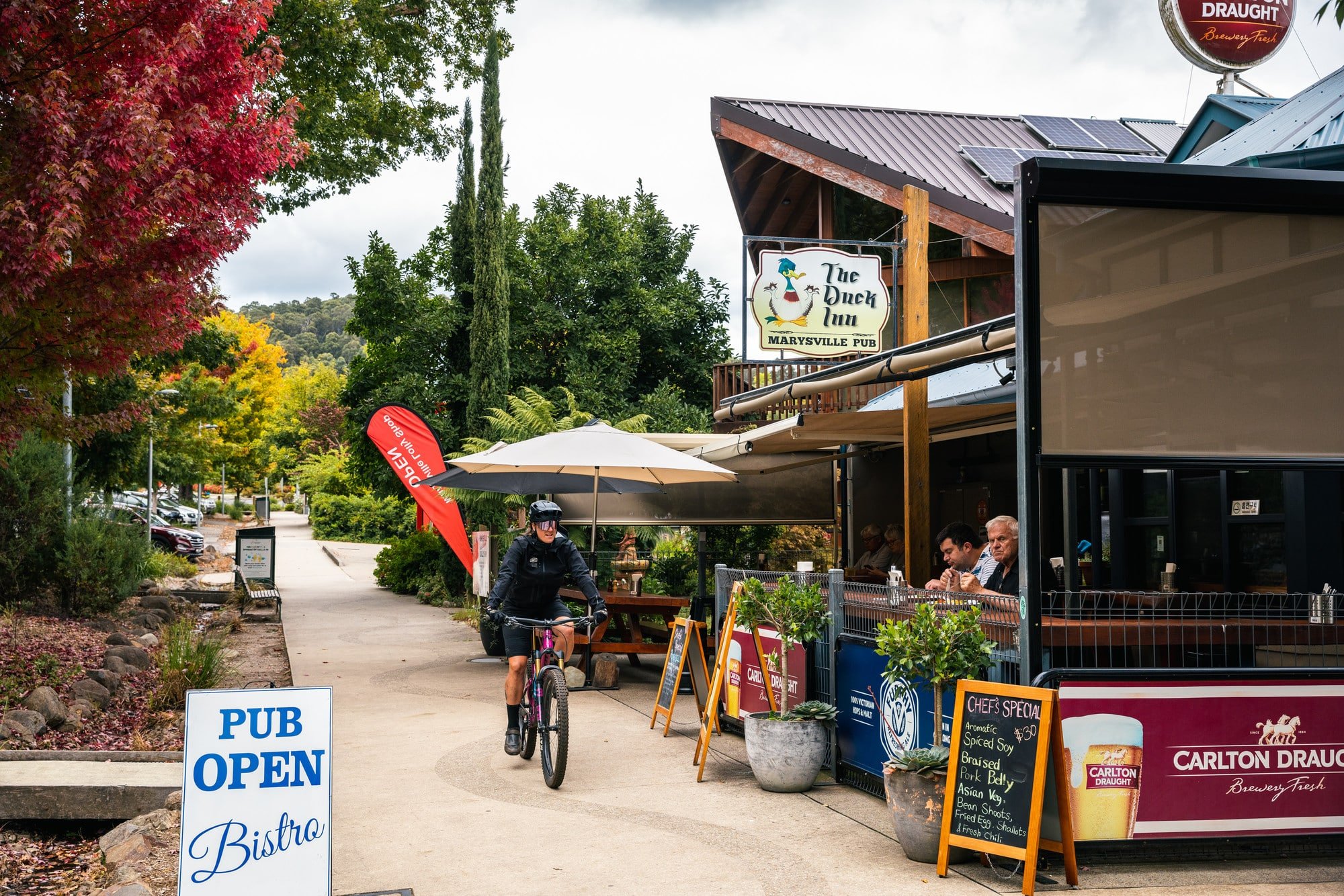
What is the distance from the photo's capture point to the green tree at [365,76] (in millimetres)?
14586

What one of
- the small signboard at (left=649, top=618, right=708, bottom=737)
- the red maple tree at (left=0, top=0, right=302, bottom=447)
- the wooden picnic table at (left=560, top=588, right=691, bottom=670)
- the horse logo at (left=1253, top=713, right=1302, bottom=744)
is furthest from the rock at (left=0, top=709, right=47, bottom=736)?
the horse logo at (left=1253, top=713, right=1302, bottom=744)

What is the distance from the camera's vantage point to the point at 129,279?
6.54 metres

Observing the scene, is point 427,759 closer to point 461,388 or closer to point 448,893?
point 448,893

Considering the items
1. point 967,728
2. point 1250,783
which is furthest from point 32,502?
point 1250,783

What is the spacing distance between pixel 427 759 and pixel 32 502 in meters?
7.94

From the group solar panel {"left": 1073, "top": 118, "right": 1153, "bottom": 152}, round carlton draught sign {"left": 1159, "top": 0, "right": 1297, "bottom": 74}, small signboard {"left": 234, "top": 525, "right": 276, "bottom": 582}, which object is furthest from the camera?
small signboard {"left": 234, "top": 525, "right": 276, "bottom": 582}

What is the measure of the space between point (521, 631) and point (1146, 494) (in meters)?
5.50

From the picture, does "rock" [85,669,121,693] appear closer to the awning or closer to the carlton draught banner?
the carlton draught banner

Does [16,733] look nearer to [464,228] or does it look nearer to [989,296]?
[989,296]

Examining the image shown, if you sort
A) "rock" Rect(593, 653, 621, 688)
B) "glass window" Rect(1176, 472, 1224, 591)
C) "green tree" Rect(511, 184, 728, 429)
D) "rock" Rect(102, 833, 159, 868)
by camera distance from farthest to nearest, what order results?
"green tree" Rect(511, 184, 728, 429), "rock" Rect(593, 653, 621, 688), "glass window" Rect(1176, 472, 1224, 591), "rock" Rect(102, 833, 159, 868)

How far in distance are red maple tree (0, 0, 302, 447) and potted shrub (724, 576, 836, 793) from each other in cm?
410

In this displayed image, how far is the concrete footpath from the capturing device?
5.25m

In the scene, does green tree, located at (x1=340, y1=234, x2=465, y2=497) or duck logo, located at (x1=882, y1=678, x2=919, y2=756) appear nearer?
duck logo, located at (x1=882, y1=678, x2=919, y2=756)

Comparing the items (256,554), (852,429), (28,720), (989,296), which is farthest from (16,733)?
(256,554)
